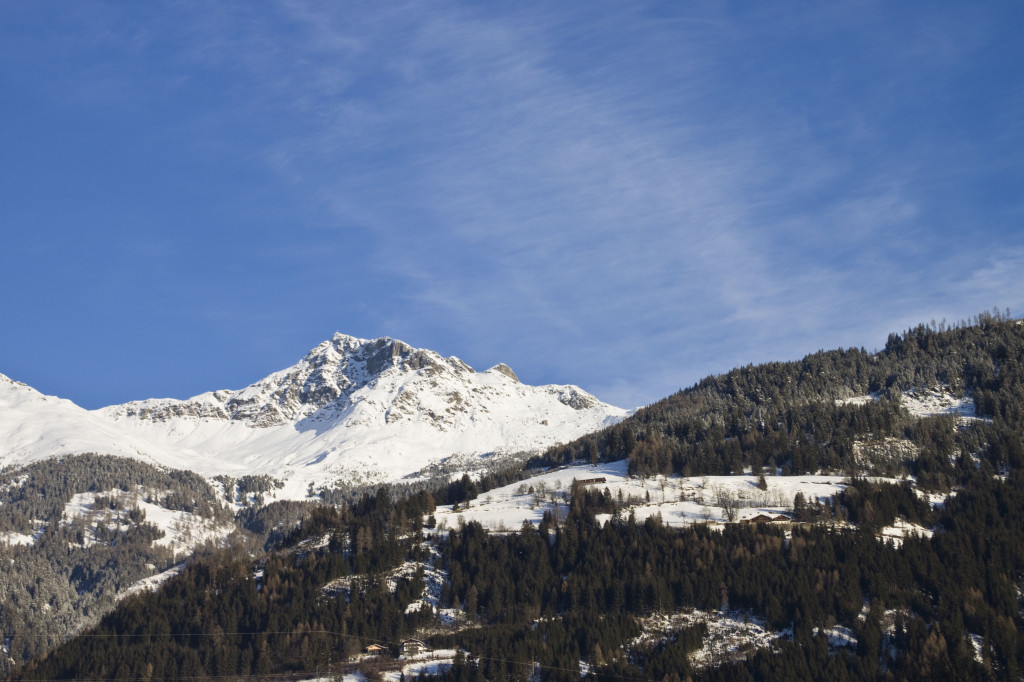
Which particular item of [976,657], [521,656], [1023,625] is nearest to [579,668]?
[521,656]

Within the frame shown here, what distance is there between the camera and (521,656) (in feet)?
636

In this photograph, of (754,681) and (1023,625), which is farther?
(1023,625)

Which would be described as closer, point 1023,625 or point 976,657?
point 976,657

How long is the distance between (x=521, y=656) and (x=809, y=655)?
175ft

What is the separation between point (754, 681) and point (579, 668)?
105 feet

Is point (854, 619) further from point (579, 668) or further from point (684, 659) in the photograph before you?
point (579, 668)

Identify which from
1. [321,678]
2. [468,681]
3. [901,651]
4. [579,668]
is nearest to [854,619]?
[901,651]

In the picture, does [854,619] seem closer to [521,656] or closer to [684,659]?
[684,659]

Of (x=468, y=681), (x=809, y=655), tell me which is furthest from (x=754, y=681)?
(x=468, y=681)

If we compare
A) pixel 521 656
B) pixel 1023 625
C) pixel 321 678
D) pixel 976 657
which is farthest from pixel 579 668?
pixel 1023 625

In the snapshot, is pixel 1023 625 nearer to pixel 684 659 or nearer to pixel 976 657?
pixel 976 657

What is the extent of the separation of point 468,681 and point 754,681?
52061 mm

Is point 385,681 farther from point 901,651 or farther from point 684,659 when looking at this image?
point 901,651

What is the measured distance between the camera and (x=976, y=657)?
187 metres
